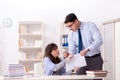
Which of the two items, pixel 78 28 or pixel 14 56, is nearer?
pixel 78 28

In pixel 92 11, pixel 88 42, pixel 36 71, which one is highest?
pixel 92 11

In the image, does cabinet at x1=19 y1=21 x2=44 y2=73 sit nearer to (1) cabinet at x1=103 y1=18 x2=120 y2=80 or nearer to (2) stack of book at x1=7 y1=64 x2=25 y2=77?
(1) cabinet at x1=103 y1=18 x2=120 y2=80

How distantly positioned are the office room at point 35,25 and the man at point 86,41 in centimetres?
243

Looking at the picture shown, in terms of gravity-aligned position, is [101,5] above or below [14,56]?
above

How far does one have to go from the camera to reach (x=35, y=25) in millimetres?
6680

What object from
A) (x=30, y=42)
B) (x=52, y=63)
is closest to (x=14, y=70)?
(x=52, y=63)

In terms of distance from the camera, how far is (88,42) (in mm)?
4004

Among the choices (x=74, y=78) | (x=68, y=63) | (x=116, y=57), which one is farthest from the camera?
(x=116, y=57)

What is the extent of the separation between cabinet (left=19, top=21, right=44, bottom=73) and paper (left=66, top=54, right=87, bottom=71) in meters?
2.63

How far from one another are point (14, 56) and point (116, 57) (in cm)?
239

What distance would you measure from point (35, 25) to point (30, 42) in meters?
0.42

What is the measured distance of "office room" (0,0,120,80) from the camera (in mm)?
6527

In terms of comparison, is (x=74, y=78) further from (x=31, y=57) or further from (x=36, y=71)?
(x=31, y=57)

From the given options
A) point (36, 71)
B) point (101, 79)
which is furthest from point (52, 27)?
point (101, 79)
